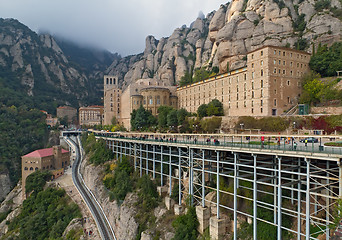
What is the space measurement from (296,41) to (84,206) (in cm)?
6725

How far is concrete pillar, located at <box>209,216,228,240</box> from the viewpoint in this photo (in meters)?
20.6

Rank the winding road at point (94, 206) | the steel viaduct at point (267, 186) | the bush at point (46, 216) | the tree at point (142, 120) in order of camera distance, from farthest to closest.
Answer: the tree at point (142, 120), the bush at point (46, 216), the winding road at point (94, 206), the steel viaduct at point (267, 186)

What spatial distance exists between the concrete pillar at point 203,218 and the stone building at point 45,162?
4407 cm

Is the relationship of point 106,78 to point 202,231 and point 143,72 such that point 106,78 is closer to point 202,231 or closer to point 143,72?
point 143,72

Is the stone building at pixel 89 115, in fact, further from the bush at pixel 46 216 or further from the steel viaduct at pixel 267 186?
the steel viaduct at pixel 267 186

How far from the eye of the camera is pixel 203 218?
75.0 feet

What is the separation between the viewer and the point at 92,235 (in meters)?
31.3

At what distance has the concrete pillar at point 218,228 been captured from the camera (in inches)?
813

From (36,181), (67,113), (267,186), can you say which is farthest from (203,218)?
(67,113)

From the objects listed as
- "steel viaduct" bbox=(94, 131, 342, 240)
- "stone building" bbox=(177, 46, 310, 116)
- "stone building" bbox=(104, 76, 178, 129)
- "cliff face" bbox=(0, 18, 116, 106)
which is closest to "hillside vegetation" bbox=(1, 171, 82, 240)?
"steel viaduct" bbox=(94, 131, 342, 240)

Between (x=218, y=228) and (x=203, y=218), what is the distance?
245 cm

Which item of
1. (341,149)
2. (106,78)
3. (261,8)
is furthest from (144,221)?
(106,78)

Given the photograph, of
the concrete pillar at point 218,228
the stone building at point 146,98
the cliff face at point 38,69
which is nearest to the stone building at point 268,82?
the stone building at point 146,98

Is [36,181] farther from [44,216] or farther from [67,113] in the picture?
[67,113]
